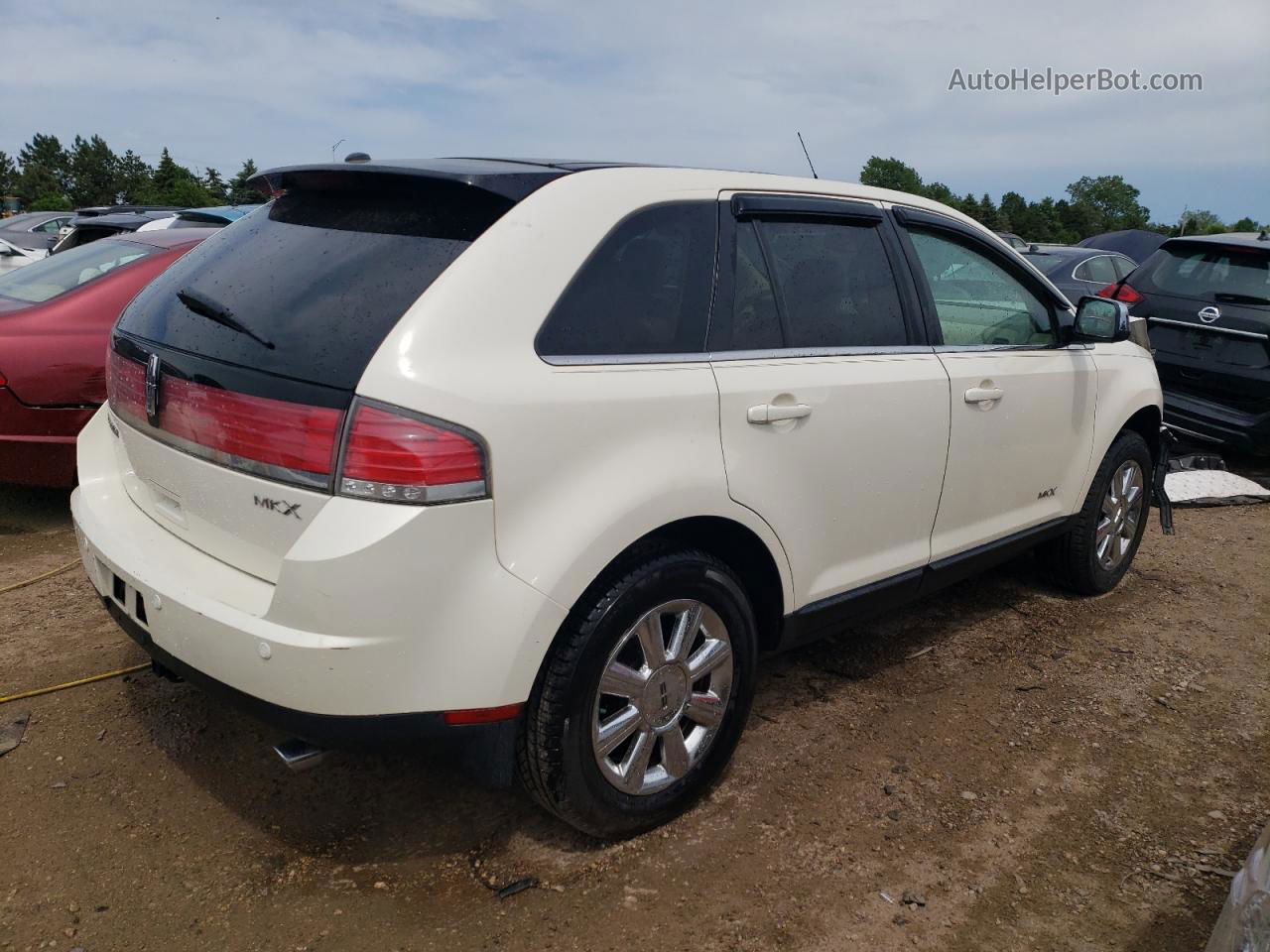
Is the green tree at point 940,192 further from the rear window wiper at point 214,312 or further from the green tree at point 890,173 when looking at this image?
the rear window wiper at point 214,312

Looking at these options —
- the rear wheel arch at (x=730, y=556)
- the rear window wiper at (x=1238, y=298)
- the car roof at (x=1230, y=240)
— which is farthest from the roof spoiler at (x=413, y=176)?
the car roof at (x=1230, y=240)

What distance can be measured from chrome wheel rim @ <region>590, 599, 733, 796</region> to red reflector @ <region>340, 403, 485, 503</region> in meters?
0.65

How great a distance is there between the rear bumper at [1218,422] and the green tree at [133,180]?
63.6m

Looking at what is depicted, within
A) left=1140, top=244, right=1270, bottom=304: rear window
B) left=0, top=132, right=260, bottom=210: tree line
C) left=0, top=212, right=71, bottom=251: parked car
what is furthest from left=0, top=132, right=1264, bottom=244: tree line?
left=1140, top=244, right=1270, bottom=304: rear window

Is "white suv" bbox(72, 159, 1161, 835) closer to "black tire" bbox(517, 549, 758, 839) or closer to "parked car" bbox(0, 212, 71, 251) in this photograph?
"black tire" bbox(517, 549, 758, 839)

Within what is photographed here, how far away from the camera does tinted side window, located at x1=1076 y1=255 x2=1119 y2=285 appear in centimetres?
1178

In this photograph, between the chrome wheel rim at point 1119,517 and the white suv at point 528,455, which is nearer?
the white suv at point 528,455

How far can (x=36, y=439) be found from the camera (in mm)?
4637

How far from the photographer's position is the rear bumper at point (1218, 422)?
661cm

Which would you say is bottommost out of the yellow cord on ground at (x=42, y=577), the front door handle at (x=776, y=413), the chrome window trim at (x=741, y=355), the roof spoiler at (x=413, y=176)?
the yellow cord on ground at (x=42, y=577)

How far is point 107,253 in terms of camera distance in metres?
5.41

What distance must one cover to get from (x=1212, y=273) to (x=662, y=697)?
6165mm

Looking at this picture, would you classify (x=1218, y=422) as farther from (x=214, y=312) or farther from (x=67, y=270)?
(x=67, y=270)

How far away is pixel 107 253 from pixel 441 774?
392cm
